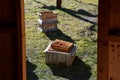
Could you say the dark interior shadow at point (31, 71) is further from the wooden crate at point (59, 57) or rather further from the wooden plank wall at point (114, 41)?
the wooden plank wall at point (114, 41)

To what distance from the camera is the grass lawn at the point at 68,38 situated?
302 inches

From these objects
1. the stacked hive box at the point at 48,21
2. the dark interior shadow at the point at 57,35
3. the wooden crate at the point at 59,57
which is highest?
the stacked hive box at the point at 48,21

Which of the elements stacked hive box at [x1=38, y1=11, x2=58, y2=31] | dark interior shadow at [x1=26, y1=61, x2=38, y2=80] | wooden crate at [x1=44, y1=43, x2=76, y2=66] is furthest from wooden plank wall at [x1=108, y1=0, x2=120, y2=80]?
stacked hive box at [x1=38, y1=11, x2=58, y2=31]

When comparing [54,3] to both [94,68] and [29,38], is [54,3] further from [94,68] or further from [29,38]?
[94,68]

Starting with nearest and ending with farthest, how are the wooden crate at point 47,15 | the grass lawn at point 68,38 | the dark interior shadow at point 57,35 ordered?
the grass lawn at point 68,38 → the dark interior shadow at point 57,35 → the wooden crate at point 47,15

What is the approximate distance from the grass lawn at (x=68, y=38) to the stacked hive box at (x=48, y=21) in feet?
0.68

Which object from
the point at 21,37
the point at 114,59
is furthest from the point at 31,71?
the point at 114,59

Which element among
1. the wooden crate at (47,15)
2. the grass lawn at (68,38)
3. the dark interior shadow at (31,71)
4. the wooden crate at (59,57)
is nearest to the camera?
the dark interior shadow at (31,71)

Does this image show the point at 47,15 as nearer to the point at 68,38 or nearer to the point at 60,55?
the point at 68,38

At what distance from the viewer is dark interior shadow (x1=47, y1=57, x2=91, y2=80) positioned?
24.7 feet

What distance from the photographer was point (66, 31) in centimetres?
1062

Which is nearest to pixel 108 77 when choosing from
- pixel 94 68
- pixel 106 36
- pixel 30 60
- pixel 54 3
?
pixel 106 36
